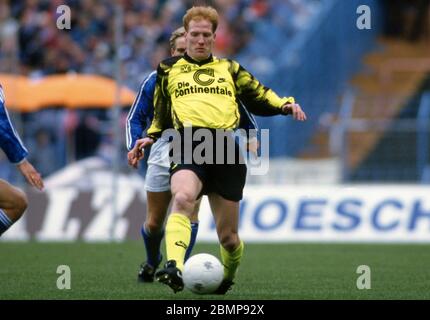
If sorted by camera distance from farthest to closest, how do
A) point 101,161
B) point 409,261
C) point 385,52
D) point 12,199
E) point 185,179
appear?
1. point 385,52
2. point 101,161
3. point 409,261
4. point 12,199
5. point 185,179

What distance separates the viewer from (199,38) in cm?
868

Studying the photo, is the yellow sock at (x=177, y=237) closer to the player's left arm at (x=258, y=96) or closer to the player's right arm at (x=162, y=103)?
the player's right arm at (x=162, y=103)

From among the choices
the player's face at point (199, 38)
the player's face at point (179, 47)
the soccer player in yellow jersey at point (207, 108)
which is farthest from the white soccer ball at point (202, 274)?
the player's face at point (179, 47)

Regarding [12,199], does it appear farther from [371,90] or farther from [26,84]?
[371,90]

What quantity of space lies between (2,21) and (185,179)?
15.5 m

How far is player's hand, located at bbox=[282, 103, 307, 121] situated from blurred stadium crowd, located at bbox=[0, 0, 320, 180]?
464 inches

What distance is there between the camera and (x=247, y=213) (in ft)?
59.5

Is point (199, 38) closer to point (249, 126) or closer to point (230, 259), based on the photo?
point (249, 126)

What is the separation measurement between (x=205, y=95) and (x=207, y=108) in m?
0.11

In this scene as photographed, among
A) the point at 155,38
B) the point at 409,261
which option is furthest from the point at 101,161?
the point at 409,261

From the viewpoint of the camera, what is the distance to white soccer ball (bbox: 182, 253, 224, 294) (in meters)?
8.20

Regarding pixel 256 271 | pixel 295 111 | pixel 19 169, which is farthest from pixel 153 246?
pixel 295 111

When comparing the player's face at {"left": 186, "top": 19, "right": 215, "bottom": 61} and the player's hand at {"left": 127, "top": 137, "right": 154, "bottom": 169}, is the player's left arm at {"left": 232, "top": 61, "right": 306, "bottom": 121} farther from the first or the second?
the player's hand at {"left": 127, "top": 137, "right": 154, "bottom": 169}

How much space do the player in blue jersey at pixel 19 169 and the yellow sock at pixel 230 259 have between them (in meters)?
1.57
